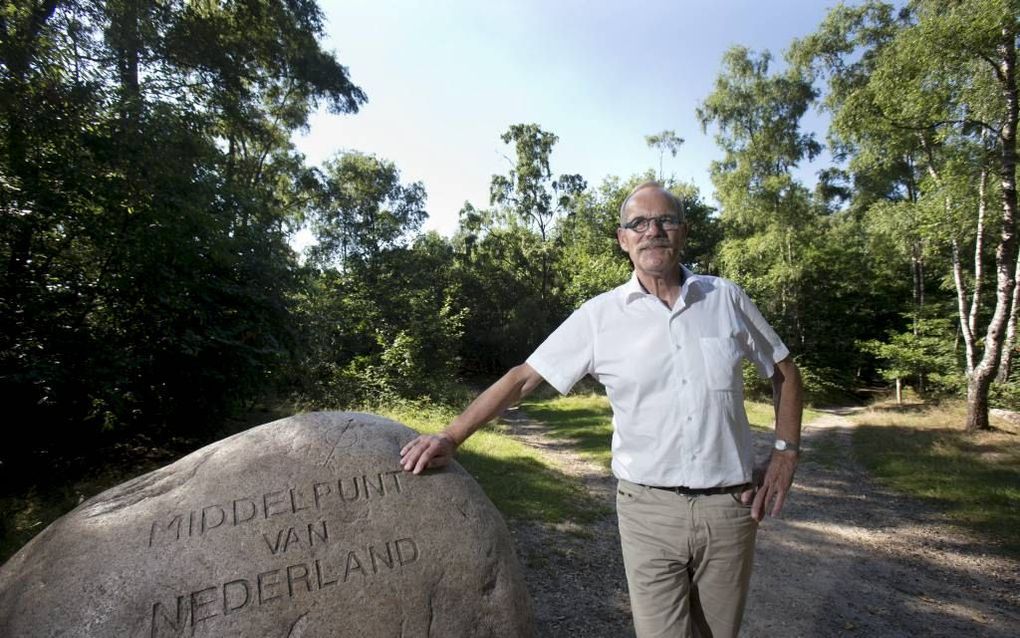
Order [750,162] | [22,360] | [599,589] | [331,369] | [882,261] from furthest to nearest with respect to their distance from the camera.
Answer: [882,261] → [750,162] → [331,369] → [22,360] → [599,589]

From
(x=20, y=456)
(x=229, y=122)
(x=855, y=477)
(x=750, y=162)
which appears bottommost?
(x=855, y=477)

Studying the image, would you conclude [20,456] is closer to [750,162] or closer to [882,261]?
[750,162]

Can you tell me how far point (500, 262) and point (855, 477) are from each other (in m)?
22.7

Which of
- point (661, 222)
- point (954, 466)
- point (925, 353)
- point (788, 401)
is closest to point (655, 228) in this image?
point (661, 222)

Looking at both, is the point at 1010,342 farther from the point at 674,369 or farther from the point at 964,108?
the point at 674,369

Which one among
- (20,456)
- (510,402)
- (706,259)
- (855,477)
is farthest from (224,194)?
(706,259)

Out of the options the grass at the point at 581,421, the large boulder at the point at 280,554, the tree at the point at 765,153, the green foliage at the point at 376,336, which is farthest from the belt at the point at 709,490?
the tree at the point at 765,153

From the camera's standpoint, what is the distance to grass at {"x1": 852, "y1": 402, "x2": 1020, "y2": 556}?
5.96 meters

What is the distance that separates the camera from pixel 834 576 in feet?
15.2

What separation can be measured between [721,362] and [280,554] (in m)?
2.00

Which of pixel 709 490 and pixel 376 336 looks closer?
pixel 709 490

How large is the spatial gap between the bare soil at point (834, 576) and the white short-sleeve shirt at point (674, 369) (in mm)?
2430

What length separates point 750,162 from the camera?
19812mm

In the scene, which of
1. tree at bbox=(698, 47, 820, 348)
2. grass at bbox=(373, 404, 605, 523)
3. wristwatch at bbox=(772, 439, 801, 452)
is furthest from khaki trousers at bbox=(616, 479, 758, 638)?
tree at bbox=(698, 47, 820, 348)
